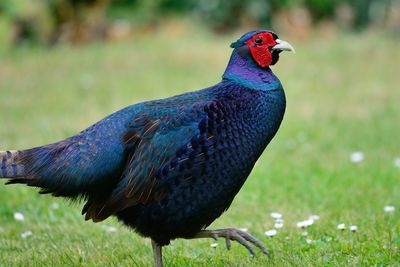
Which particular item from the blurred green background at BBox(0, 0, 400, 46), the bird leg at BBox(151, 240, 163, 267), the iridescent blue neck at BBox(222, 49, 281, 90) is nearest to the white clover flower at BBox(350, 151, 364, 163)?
the iridescent blue neck at BBox(222, 49, 281, 90)

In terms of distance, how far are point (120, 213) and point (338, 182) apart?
3.34 meters

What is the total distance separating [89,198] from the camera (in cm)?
496

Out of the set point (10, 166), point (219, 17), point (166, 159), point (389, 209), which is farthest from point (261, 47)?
point (219, 17)

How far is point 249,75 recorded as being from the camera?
502 centimetres

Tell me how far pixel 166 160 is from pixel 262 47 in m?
1.02

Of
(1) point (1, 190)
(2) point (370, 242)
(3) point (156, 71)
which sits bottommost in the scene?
(1) point (1, 190)

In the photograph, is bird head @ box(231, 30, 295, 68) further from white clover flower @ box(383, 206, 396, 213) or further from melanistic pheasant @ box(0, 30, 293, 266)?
white clover flower @ box(383, 206, 396, 213)

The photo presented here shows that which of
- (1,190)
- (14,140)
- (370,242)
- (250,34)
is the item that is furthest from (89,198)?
(14,140)

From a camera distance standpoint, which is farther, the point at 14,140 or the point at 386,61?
the point at 386,61

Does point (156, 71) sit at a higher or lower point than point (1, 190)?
higher

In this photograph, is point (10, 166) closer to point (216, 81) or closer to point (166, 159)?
point (166, 159)

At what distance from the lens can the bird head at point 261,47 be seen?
505cm

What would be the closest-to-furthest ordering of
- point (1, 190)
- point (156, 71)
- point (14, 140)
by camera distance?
point (1, 190)
point (14, 140)
point (156, 71)

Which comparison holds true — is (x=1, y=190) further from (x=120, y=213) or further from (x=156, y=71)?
(x=156, y=71)
